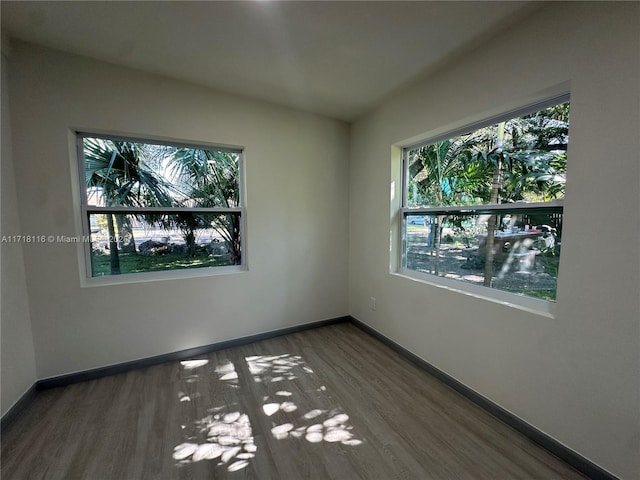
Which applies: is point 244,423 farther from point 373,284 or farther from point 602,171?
point 602,171

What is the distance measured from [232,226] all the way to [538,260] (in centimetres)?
255

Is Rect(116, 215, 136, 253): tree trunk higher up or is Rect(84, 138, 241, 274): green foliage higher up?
Rect(84, 138, 241, 274): green foliage

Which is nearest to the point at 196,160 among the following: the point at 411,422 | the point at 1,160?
the point at 1,160

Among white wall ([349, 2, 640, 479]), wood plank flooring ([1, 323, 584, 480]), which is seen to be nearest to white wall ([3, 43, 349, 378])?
wood plank flooring ([1, 323, 584, 480])

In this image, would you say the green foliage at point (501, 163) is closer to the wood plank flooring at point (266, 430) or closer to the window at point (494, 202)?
the window at point (494, 202)

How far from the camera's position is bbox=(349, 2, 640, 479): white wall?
1241 millimetres

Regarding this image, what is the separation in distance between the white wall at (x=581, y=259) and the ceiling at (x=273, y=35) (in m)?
0.30

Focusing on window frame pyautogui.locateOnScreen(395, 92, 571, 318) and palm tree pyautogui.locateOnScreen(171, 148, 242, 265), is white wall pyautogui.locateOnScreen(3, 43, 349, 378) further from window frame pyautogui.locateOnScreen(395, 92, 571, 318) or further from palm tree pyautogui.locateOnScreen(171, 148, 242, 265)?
window frame pyautogui.locateOnScreen(395, 92, 571, 318)

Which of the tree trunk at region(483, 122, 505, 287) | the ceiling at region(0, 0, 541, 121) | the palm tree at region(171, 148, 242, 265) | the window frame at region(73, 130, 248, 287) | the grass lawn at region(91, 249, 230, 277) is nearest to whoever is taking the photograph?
the ceiling at region(0, 0, 541, 121)

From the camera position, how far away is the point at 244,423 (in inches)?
69.0

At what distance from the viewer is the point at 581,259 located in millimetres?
1395

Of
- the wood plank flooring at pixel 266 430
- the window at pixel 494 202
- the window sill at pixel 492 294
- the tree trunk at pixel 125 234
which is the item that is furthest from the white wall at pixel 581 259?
the tree trunk at pixel 125 234

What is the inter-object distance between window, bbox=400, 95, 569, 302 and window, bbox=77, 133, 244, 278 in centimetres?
183

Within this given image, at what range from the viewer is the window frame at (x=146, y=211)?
7.11 ft
